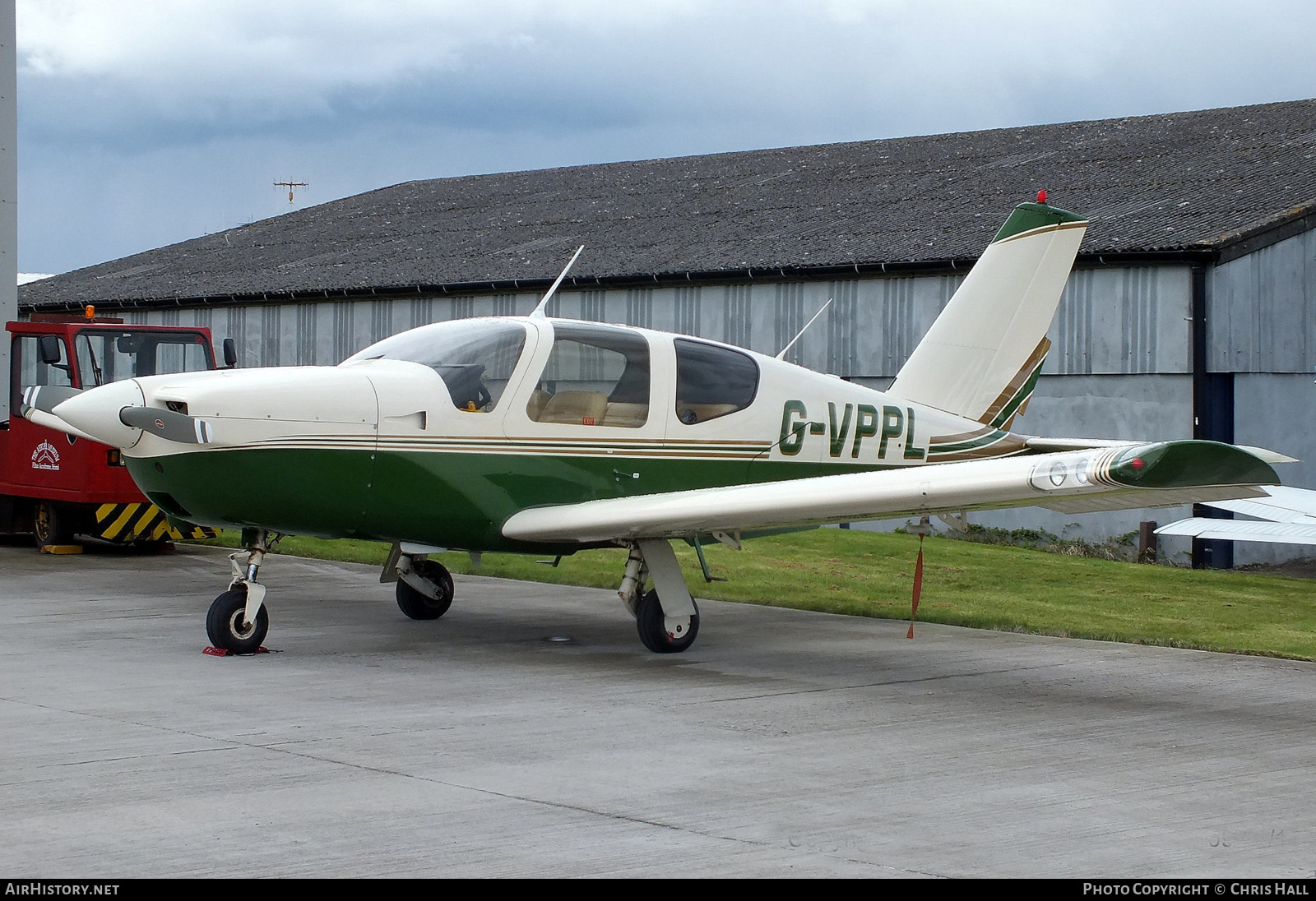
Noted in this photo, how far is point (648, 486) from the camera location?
378 inches

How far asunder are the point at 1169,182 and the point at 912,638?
12.5 m

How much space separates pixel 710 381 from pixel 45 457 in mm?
8462

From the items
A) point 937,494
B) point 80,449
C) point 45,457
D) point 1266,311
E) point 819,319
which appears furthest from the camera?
point 819,319

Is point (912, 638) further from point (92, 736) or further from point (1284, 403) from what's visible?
point (1284, 403)

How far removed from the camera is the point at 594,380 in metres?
9.44

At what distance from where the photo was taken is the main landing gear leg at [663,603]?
30.6ft

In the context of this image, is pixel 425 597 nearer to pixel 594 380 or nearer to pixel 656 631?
pixel 656 631

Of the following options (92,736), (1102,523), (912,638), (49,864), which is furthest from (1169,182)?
(49,864)

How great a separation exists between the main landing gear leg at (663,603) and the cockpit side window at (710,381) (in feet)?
3.05

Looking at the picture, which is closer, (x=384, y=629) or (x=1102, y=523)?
(x=384, y=629)

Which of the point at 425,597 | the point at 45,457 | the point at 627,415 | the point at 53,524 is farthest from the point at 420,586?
the point at 53,524

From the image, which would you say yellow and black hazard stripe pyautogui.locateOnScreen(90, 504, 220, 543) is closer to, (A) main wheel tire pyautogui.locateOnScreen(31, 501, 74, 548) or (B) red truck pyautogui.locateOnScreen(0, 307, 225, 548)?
(B) red truck pyautogui.locateOnScreen(0, 307, 225, 548)
